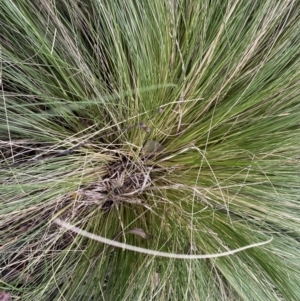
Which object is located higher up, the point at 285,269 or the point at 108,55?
the point at 108,55

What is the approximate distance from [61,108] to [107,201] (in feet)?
Result: 0.68

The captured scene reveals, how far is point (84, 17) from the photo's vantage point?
691 mm

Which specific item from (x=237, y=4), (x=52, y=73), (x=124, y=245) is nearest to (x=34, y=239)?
(x=124, y=245)

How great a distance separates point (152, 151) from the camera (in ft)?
2.51

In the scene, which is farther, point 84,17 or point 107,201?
point 107,201

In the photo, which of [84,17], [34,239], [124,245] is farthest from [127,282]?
[84,17]

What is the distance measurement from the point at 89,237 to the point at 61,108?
0.24m

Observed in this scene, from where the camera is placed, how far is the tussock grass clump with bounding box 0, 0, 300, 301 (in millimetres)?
693

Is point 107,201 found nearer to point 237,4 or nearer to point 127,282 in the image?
point 127,282

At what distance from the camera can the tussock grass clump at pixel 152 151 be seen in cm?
69

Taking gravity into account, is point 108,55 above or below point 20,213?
above

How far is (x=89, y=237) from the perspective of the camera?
0.75m

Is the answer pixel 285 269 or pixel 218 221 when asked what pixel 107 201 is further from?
pixel 285 269

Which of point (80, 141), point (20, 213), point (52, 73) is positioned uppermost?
point (52, 73)
